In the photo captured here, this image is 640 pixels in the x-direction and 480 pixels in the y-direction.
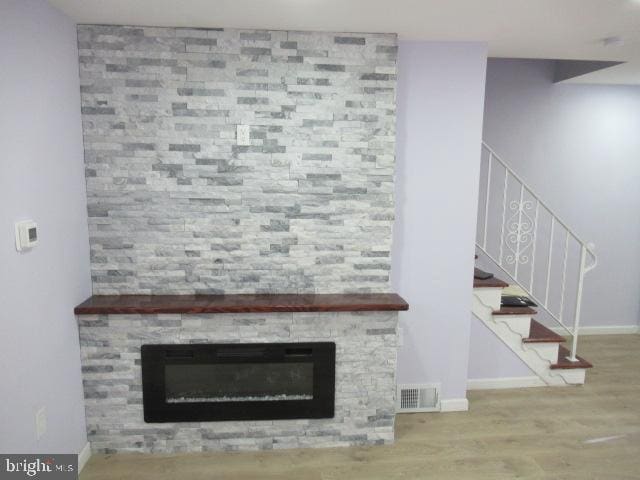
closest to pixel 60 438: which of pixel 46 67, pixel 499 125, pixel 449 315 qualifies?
pixel 46 67

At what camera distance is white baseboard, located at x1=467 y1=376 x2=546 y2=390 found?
3457 millimetres

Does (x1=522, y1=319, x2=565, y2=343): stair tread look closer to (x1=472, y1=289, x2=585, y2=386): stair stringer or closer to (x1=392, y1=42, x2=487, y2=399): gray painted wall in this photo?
(x1=472, y1=289, x2=585, y2=386): stair stringer

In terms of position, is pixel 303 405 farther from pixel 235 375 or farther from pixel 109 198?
pixel 109 198

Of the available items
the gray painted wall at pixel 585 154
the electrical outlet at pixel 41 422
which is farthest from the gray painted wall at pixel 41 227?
the gray painted wall at pixel 585 154

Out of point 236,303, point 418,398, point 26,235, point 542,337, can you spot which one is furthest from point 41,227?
point 542,337

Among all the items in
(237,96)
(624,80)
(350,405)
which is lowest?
(350,405)

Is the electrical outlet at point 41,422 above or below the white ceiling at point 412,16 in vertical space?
below

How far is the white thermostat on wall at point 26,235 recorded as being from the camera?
1922 mm

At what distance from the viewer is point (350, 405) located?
2721 mm

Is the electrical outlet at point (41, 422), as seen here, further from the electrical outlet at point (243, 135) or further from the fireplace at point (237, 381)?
the electrical outlet at point (243, 135)

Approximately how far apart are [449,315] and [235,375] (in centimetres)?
151

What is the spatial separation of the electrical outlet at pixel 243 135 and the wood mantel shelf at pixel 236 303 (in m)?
0.94

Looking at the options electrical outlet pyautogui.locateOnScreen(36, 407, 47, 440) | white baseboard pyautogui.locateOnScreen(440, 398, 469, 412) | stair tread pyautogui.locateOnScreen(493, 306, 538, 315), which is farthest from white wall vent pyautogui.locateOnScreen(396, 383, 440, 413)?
electrical outlet pyautogui.locateOnScreen(36, 407, 47, 440)

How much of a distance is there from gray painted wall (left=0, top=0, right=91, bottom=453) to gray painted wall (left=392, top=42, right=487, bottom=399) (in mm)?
1959
